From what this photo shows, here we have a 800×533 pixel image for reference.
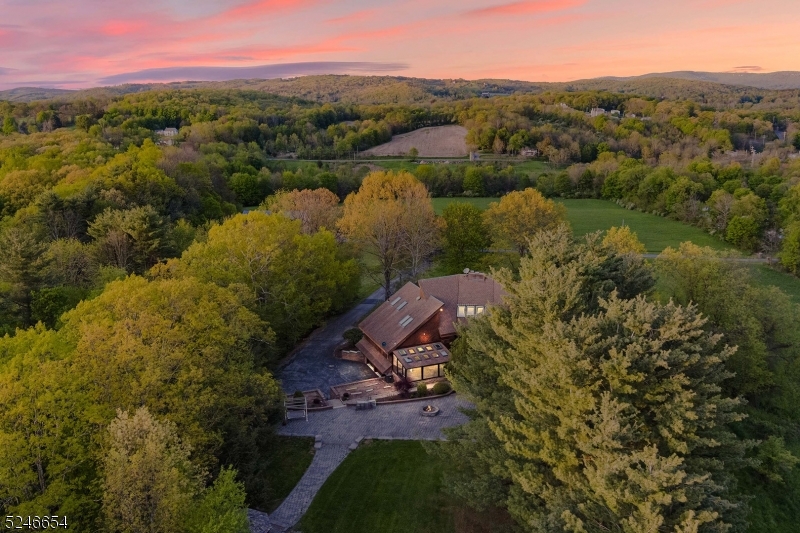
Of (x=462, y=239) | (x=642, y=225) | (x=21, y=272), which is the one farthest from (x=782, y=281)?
(x=21, y=272)

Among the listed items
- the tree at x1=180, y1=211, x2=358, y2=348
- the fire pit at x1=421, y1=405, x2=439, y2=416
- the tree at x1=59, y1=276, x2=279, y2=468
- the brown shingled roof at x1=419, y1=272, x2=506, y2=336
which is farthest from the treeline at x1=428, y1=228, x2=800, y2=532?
the tree at x1=180, y1=211, x2=358, y2=348

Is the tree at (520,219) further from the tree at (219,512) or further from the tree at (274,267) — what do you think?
the tree at (219,512)

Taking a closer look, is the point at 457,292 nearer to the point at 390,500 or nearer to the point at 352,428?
the point at 352,428

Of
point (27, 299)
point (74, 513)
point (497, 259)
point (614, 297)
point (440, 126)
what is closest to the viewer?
point (74, 513)

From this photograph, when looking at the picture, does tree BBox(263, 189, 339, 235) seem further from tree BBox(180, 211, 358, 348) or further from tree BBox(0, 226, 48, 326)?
tree BBox(0, 226, 48, 326)

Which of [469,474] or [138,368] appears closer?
[138,368]

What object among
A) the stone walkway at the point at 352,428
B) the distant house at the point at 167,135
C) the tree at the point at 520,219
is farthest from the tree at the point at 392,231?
the distant house at the point at 167,135

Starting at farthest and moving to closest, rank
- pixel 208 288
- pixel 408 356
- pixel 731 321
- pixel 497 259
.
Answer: pixel 497 259
pixel 408 356
pixel 731 321
pixel 208 288

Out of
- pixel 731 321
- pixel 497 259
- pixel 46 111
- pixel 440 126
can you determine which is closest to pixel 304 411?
pixel 731 321

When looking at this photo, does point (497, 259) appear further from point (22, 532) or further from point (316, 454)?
point (22, 532)
